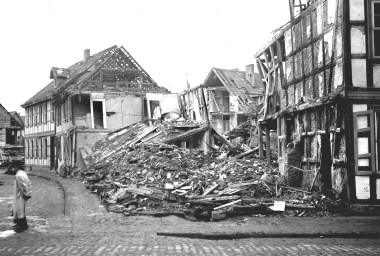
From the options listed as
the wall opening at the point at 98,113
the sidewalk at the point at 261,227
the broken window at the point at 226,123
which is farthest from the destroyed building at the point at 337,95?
the broken window at the point at 226,123

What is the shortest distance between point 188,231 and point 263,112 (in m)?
12.0

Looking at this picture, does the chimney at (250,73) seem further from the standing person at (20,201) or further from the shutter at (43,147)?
the standing person at (20,201)

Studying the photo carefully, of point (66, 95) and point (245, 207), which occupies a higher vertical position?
point (66, 95)

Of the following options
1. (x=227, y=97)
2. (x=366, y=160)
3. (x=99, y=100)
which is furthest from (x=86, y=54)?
(x=366, y=160)

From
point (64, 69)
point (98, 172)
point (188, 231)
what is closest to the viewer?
point (188, 231)

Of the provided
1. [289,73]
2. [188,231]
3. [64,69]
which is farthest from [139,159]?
[64,69]

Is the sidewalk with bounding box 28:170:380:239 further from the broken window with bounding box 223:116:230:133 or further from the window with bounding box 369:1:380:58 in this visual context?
the broken window with bounding box 223:116:230:133

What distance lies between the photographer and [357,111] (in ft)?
40.8

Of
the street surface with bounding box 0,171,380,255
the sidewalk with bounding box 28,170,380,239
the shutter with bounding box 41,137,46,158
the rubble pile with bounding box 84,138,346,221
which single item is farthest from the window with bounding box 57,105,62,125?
the sidewalk with bounding box 28,170,380,239

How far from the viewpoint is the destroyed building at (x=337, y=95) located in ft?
40.7

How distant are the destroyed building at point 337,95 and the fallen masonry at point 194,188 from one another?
926 millimetres

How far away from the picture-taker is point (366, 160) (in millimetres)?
12398

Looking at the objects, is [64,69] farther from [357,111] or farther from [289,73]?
[357,111]

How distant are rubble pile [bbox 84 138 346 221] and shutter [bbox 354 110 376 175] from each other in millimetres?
1482
